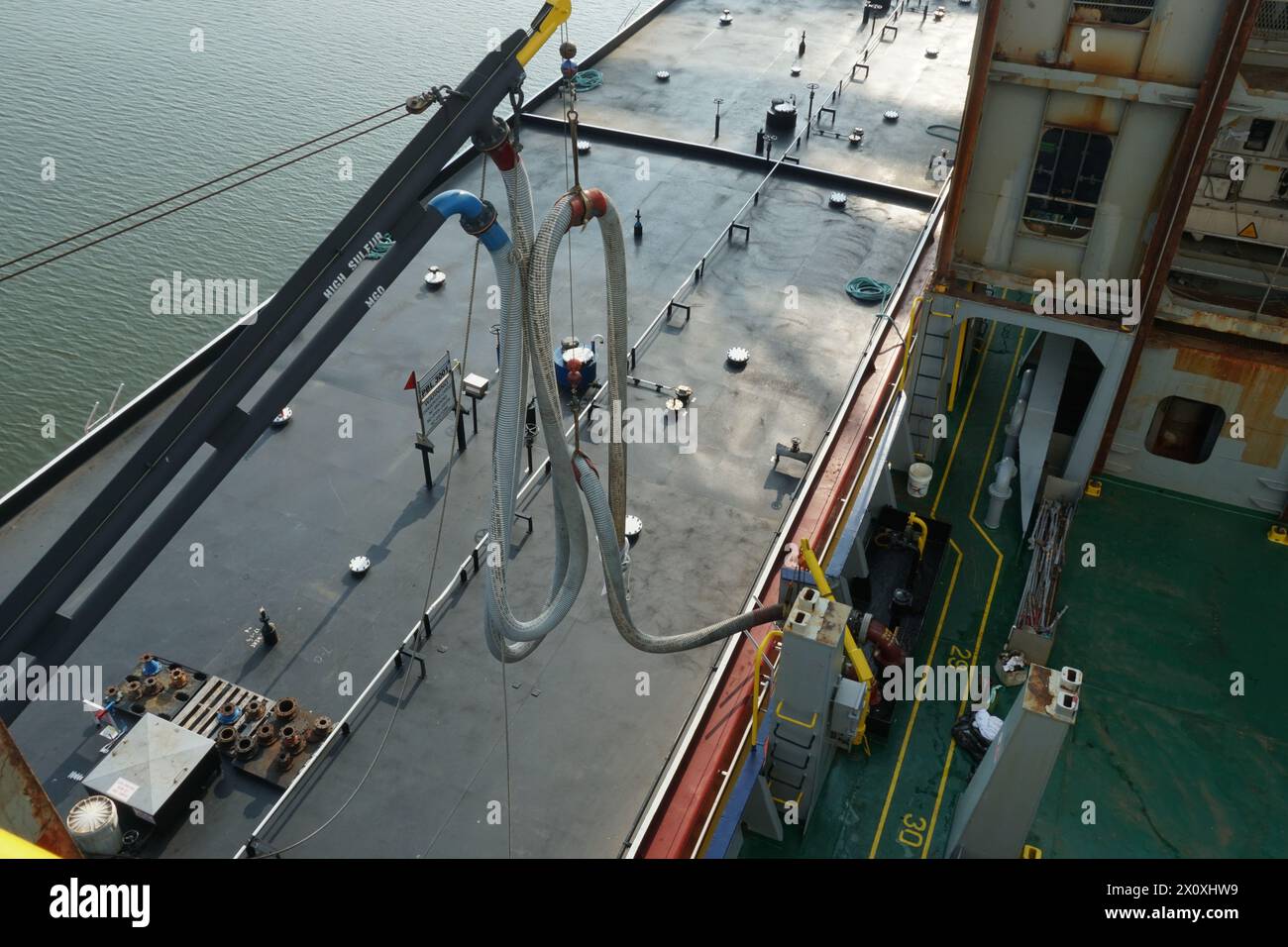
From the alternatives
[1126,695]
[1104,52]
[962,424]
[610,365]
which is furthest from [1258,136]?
[610,365]

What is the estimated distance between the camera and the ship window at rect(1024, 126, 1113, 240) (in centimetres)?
2008

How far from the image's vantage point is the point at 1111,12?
18.7 metres

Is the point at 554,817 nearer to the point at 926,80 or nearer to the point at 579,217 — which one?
the point at 579,217

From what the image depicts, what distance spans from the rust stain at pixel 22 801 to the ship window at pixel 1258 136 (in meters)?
24.2

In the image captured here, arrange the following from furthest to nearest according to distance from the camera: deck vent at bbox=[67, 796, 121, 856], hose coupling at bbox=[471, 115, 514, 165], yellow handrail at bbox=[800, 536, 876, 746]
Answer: yellow handrail at bbox=[800, 536, 876, 746], deck vent at bbox=[67, 796, 121, 856], hose coupling at bbox=[471, 115, 514, 165]

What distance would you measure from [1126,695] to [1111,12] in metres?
12.8

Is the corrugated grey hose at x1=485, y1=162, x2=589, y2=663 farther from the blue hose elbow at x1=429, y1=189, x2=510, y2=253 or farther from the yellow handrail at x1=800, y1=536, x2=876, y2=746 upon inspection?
the yellow handrail at x1=800, y1=536, x2=876, y2=746

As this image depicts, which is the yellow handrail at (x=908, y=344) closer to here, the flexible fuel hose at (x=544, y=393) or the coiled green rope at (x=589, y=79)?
the flexible fuel hose at (x=544, y=393)

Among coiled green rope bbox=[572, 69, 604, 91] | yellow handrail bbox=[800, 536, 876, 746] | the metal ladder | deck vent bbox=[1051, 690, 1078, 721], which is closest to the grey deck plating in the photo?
the metal ladder

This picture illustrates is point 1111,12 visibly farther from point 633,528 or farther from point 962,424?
point 633,528

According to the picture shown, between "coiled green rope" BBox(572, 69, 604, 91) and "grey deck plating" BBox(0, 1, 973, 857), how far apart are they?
872 cm

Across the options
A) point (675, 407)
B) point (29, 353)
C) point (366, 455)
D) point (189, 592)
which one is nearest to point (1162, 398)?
point (675, 407)

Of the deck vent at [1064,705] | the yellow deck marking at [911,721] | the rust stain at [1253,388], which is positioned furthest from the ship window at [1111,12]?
the deck vent at [1064,705]

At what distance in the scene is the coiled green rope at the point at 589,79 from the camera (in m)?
33.7
